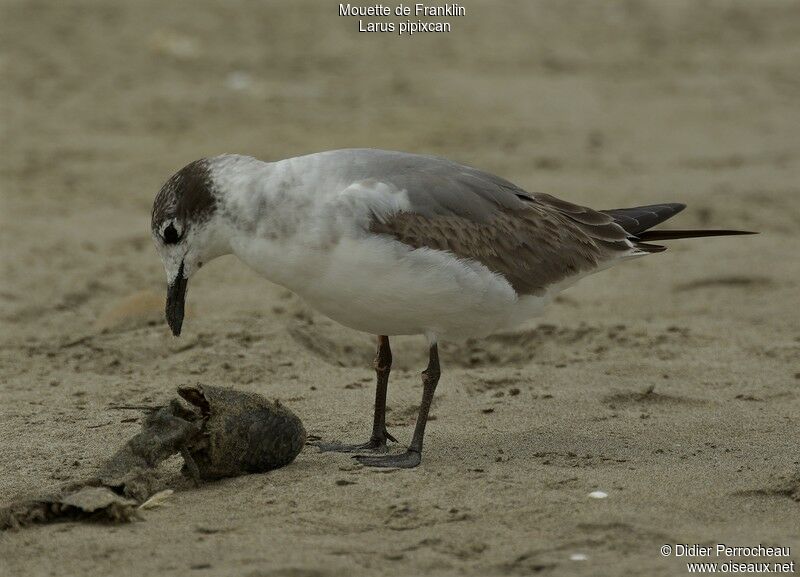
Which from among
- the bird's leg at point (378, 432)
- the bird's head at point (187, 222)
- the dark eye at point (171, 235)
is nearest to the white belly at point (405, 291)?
the bird's leg at point (378, 432)

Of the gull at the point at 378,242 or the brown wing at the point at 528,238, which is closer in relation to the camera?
the gull at the point at 378,242

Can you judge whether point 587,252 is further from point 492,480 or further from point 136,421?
point 136,421

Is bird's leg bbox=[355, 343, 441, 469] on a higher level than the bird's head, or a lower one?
lower

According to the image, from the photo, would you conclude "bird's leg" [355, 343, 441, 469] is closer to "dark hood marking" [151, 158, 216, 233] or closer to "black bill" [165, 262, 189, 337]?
"black bill" [165, 262, 189, 337]

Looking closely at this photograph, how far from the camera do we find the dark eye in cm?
523

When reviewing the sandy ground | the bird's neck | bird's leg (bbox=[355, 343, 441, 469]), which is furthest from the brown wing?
the sandy ground

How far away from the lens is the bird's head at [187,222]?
5180mm

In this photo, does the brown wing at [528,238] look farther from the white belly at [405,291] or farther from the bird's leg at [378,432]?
the bird's leg at [378,432]

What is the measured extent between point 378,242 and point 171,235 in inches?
33.4

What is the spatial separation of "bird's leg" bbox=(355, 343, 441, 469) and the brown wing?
1.44ft

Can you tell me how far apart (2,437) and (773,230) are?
542 cm

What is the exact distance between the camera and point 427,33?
13914 mm

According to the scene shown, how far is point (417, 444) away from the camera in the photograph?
5.22 metres

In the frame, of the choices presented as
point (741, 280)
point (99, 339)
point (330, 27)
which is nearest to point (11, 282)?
point (99, 339)
